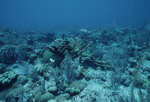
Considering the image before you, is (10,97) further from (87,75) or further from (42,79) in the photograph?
(87,75)

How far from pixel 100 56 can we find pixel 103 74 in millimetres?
2289

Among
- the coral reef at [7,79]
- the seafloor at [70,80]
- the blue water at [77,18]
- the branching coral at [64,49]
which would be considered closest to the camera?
the seafloor at [70,80]

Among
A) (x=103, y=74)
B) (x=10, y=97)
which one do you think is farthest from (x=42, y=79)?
(x=103, y=74)

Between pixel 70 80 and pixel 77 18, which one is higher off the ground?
pixel 77 18

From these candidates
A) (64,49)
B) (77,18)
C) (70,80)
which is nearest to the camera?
(70,80)

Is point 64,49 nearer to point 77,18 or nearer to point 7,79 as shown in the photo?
point 7,79

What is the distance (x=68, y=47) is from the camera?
5.24 metres

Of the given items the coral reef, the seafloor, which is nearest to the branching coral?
the seafloor

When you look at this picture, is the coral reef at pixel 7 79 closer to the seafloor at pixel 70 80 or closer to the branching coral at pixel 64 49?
the seafloor at pixel 70 80

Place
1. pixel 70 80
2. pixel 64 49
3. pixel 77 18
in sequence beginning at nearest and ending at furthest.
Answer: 1. pixel 70 80
2. pixel 64 49
3. pixel 77 18

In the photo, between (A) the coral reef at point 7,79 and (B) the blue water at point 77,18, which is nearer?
(A) the coral reef at point 7,79

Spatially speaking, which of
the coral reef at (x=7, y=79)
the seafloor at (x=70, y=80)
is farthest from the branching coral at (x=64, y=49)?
the coral reef at (x=7, y=79)

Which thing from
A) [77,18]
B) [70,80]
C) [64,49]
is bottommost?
[70,80]

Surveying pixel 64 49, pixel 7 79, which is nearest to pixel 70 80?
pixel 64 49
